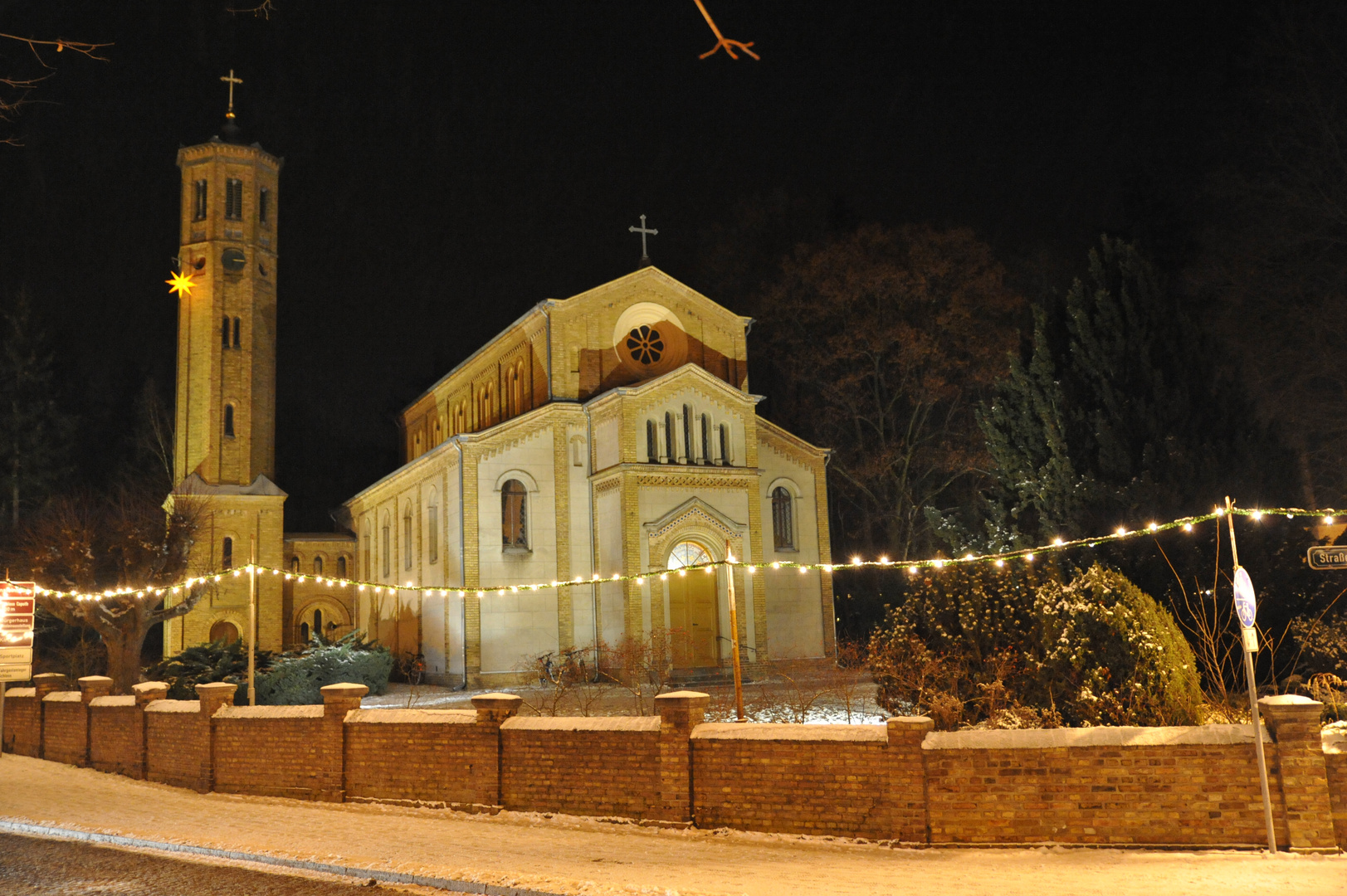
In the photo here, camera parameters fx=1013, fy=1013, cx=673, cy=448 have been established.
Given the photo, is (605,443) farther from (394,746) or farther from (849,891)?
(849,891)

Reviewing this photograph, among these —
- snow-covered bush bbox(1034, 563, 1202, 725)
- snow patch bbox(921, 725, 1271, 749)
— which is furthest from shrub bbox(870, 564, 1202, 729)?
snow patch bbox(921, 725, 1271, 749)

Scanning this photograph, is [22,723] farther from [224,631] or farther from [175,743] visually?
[224,631]

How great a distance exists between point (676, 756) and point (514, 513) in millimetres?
17712

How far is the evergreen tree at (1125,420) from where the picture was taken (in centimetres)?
1552

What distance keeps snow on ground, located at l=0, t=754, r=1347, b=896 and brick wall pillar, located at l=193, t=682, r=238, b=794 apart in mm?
1357

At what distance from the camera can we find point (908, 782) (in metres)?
8.94

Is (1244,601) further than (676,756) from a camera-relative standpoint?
No

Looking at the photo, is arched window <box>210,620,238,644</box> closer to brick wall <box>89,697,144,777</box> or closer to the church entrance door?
the church entrance door

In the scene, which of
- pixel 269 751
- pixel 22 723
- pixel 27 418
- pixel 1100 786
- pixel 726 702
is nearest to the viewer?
pixel 1100 786

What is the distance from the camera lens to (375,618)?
3531 cm

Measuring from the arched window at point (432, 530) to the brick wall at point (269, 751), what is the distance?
15328 mm

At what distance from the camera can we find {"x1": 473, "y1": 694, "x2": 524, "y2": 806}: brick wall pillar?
11.1m

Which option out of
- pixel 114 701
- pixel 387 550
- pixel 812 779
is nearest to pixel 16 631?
pixel 114 701

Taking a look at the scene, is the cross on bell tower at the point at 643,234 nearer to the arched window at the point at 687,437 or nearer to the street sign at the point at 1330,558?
the arched window at the point at 687,437
